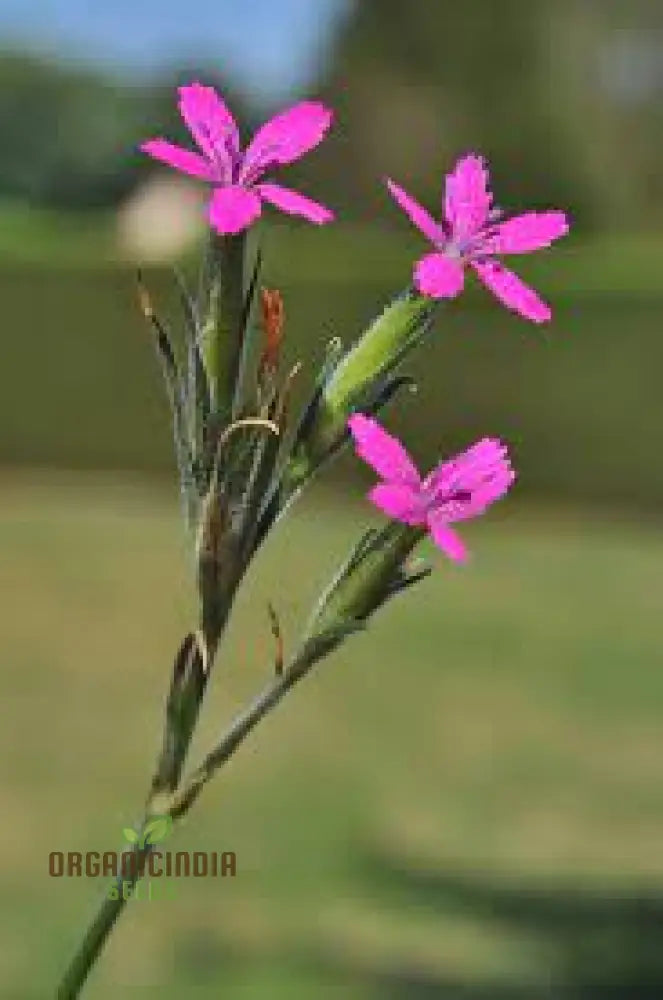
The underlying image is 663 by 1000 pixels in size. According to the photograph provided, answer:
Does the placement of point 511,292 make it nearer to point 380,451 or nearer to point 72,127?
point 380,451

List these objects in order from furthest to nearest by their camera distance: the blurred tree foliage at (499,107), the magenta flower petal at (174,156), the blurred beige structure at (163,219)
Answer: the blurred tree foliage at (499,107) < the blurred beige structure at (163,219) < the magenta flower petal at (174,156)

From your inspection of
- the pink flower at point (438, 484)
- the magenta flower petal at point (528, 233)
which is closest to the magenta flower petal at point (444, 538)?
the pink flower at point (438, 484)

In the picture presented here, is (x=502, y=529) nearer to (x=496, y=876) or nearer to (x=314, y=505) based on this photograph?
(x=314, y=505)

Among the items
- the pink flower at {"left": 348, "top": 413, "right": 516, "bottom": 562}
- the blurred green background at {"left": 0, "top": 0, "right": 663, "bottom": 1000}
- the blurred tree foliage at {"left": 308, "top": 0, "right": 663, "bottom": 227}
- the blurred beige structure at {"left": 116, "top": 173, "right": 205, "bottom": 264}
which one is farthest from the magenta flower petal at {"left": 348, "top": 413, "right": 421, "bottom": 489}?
the blurred tree foliage at {"left": 308, "top": 0, "right": 663, "bottom": 227}

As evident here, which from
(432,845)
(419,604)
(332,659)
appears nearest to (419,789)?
(432,845)

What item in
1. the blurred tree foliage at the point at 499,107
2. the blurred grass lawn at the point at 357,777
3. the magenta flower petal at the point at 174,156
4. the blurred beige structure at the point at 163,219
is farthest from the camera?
the blurred tree foliage at the point at 499,107

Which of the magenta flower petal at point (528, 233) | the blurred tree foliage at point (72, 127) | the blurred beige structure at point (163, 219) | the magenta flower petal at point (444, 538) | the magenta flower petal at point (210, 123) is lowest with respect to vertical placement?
the magenta flower petal at point (444, 538)

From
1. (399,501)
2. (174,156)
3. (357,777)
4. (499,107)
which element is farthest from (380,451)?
(499,107)

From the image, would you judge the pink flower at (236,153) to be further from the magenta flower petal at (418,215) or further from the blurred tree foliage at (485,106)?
the blurred tree foliage at (485,106)
